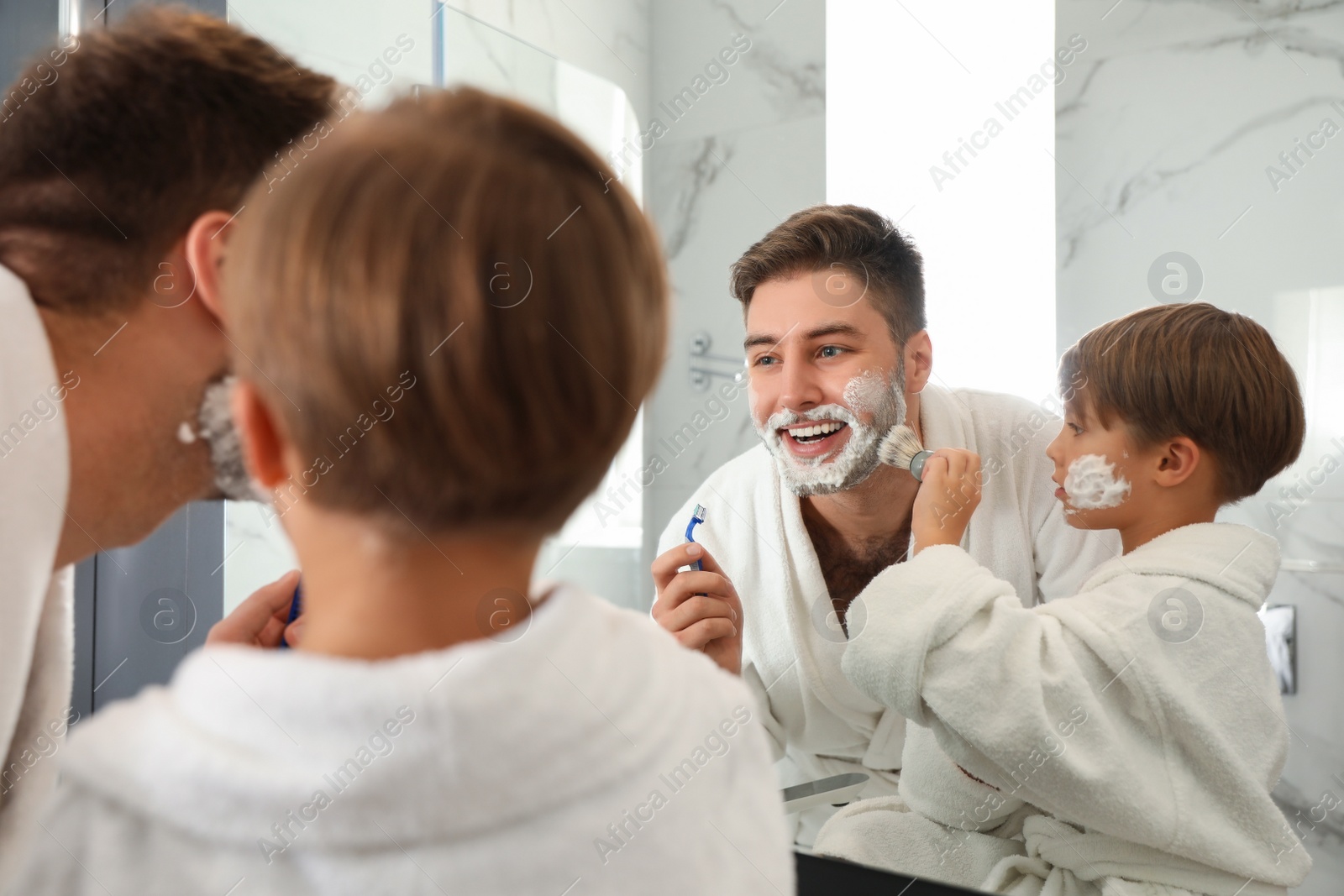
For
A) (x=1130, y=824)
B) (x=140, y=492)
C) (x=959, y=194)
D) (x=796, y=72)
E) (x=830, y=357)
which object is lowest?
(x=1130, y=824)

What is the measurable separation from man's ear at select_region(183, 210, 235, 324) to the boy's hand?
0.56m

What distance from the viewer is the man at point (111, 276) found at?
1.86 feet

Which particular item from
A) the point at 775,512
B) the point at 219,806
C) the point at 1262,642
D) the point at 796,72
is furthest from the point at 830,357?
the point at 219,806

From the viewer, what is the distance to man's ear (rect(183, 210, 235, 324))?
1.92ft

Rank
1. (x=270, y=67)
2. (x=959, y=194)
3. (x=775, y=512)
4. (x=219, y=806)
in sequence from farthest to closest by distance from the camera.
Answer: (x=775, y=512) → (x=959, y=194) → (x=270, y=67) → (x=219, y=806)

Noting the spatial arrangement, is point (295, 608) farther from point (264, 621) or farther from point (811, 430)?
point (811, 430)

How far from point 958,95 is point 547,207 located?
538mm

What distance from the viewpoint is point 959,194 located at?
2.57 ft

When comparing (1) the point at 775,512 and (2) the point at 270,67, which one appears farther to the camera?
(1) the point at 775,512

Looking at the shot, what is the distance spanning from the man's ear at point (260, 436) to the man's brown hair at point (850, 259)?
1.80 feet

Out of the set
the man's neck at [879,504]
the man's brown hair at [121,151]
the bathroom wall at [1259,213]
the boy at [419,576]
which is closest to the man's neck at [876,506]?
the man's neck at [879,504]

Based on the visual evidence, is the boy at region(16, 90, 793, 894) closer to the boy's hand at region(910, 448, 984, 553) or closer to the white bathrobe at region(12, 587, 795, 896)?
the white bathrobe at region(12, 587, 795, 896)

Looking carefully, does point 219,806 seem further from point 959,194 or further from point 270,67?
point 959,194

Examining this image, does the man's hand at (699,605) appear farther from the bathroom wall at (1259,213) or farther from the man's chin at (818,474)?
the bathroom wall at (1259,213)
